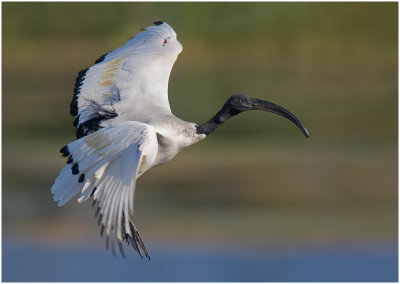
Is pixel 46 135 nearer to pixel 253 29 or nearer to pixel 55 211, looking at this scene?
pixel 55 211

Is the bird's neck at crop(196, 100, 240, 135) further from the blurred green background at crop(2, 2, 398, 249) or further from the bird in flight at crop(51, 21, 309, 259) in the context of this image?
the blurred green background at crop(2, 2, 398, 249)

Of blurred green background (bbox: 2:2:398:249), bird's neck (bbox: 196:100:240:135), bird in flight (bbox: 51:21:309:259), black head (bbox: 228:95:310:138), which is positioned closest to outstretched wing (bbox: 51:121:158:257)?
bird in flight (bbox: 51:21:309:259)

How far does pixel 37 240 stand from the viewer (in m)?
11.5

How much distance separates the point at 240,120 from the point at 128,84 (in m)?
9.32

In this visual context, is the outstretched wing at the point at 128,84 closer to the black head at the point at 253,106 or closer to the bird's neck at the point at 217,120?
the bird's neck at the point at 217,120

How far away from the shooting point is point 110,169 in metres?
6.95

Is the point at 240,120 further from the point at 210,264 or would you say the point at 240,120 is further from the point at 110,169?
the point at 110,169

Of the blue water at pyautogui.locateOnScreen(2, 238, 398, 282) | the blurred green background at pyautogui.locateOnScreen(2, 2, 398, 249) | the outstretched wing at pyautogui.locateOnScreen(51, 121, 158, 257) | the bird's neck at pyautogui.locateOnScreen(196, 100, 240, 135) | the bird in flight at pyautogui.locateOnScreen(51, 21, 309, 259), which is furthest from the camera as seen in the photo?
the blurred green background at pyautogui.locateOnScreen(2, 2, 398, 249)

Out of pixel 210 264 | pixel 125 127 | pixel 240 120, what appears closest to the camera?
pixel 125 127

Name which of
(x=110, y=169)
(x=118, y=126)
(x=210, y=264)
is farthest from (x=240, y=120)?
(x=110, y=169)

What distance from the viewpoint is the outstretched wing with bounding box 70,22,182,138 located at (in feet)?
27.0

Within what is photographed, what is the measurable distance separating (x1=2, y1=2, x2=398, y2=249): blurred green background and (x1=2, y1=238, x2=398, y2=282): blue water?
11.0 inches

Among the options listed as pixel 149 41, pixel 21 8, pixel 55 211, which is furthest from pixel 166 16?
pixel 149 41

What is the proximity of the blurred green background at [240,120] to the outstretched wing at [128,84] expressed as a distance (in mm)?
3035
